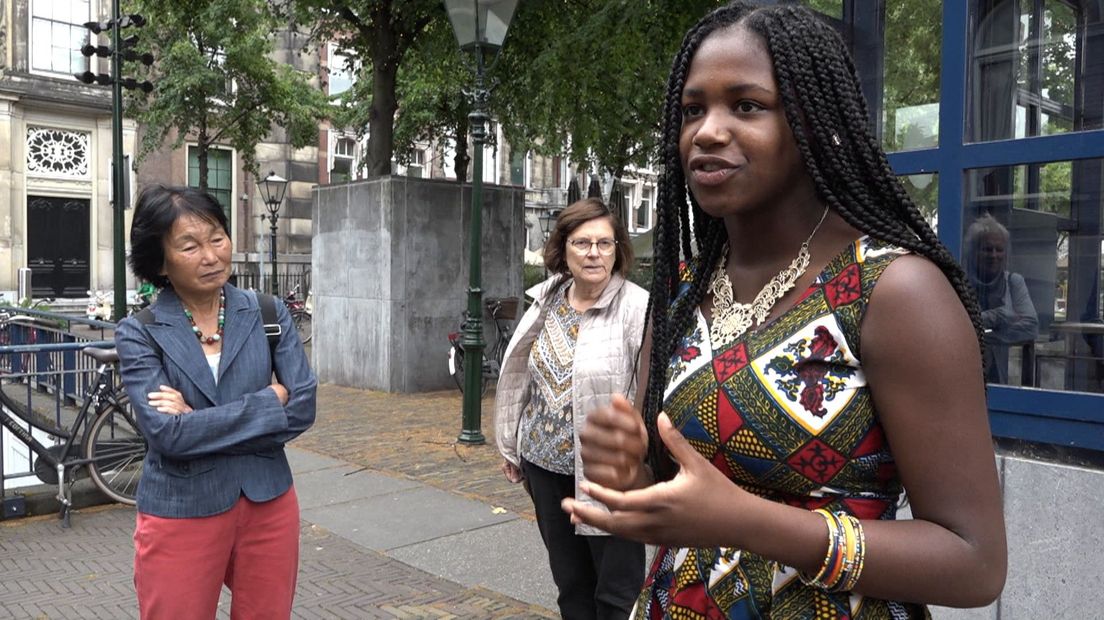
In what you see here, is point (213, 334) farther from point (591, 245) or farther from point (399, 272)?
point (399, 272)

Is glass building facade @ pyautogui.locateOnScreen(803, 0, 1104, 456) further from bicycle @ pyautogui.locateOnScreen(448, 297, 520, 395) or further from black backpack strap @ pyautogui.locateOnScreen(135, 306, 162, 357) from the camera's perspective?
bicycle @ pyautogui.locateOnScreen(448, 297, 520, 395)

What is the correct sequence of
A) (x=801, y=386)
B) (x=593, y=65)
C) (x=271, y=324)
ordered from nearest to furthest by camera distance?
(x=801, y=386) → (x=271, y=324) → (x=593, y=65)

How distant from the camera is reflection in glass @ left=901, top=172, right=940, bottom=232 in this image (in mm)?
3539

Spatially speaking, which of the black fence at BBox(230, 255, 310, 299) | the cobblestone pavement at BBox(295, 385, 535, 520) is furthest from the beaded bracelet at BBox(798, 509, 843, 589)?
the black fence at BBox(230, 255, 310, 299)

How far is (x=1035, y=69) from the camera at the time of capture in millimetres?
3389

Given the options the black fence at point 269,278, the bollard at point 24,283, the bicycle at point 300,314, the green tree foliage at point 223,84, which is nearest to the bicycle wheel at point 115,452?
the green tree foliage at point 223,84

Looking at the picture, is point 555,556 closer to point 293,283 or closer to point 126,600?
point 126,600

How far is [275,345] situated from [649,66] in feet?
28.5

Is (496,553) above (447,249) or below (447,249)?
below

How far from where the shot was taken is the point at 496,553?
5.51 meters

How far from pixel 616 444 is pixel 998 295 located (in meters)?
2.91

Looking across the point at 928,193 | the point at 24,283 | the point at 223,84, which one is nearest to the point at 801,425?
the point at 928,193

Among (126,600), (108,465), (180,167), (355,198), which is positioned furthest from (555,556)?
(180,167)

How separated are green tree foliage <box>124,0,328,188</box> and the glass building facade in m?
15.0
